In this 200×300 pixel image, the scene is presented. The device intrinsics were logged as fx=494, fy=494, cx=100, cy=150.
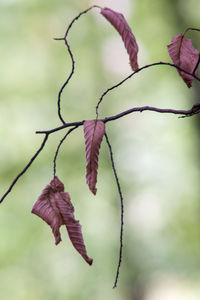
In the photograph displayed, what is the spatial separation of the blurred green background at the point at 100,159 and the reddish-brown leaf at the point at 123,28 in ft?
14.7

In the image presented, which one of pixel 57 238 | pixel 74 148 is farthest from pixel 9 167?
pixel 57 238

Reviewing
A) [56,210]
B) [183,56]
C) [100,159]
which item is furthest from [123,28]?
[100,159]

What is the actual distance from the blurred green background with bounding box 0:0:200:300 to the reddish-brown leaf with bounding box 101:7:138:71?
4.49 metres

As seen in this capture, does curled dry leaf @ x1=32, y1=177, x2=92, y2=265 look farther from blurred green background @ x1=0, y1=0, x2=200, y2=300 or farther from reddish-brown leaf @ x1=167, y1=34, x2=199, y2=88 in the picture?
blurred green background @ x1=0, y1=0, x2=200, y2=300

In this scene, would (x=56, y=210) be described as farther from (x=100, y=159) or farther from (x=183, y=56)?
(x=100, y=159)

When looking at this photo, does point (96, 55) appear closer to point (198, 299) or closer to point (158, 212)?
point (158, 212)

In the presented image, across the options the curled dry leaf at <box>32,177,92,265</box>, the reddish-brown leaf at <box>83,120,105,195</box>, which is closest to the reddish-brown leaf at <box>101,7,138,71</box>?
the reddish-brown leaf at <box>83,120,105,195</box>

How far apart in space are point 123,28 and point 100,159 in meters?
4.86

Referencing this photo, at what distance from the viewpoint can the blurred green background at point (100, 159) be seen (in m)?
5.38

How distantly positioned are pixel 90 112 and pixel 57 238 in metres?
4.97

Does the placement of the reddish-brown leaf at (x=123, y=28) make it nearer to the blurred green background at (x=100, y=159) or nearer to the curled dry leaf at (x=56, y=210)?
the curled dry leaf at (x=56, y=210)

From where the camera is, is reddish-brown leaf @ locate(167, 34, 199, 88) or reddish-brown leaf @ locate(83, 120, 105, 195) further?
reddish-brown leaf @ locate(167, 34, 199, 88)

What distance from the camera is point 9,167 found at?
17.2 ft

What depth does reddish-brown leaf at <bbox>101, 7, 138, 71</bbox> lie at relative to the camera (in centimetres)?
73
